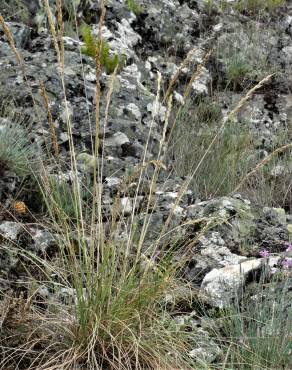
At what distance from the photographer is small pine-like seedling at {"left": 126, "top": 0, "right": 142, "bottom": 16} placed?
515 cm

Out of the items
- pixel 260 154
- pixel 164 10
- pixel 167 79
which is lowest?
pixel 260 154

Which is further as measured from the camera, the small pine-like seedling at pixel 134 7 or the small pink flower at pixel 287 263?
the small pine-like seedling at pixel 134 7

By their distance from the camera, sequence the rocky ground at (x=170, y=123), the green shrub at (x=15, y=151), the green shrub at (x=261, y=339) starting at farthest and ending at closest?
the green shrub at (x=15, y=151) < the rocky ground at (x=170, y=123) < the green shrub at (x=261, y=339)

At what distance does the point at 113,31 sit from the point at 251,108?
1.32 metres

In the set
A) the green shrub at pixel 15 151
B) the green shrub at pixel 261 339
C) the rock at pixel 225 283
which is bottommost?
the rock at pixel 225 283

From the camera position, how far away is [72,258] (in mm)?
2266

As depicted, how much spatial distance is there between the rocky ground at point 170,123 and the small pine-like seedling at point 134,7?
4 cm

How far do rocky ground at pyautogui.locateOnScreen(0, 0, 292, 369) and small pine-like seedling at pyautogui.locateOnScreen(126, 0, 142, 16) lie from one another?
0.04m

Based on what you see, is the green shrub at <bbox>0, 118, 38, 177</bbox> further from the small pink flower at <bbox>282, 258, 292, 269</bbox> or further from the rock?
the small pink flower at <bbox>282, 258, 292, 269</bbox>

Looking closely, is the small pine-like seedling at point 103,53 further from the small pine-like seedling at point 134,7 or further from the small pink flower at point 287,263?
the small pink flower at point 287,263

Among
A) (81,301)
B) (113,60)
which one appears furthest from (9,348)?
(113,60)

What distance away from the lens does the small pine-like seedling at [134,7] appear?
515cm

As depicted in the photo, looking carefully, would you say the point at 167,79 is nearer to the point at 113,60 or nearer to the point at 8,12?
the point at 113,60

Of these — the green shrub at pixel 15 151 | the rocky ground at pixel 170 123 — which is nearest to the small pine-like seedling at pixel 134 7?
the rocky ground at pixel 170 123
